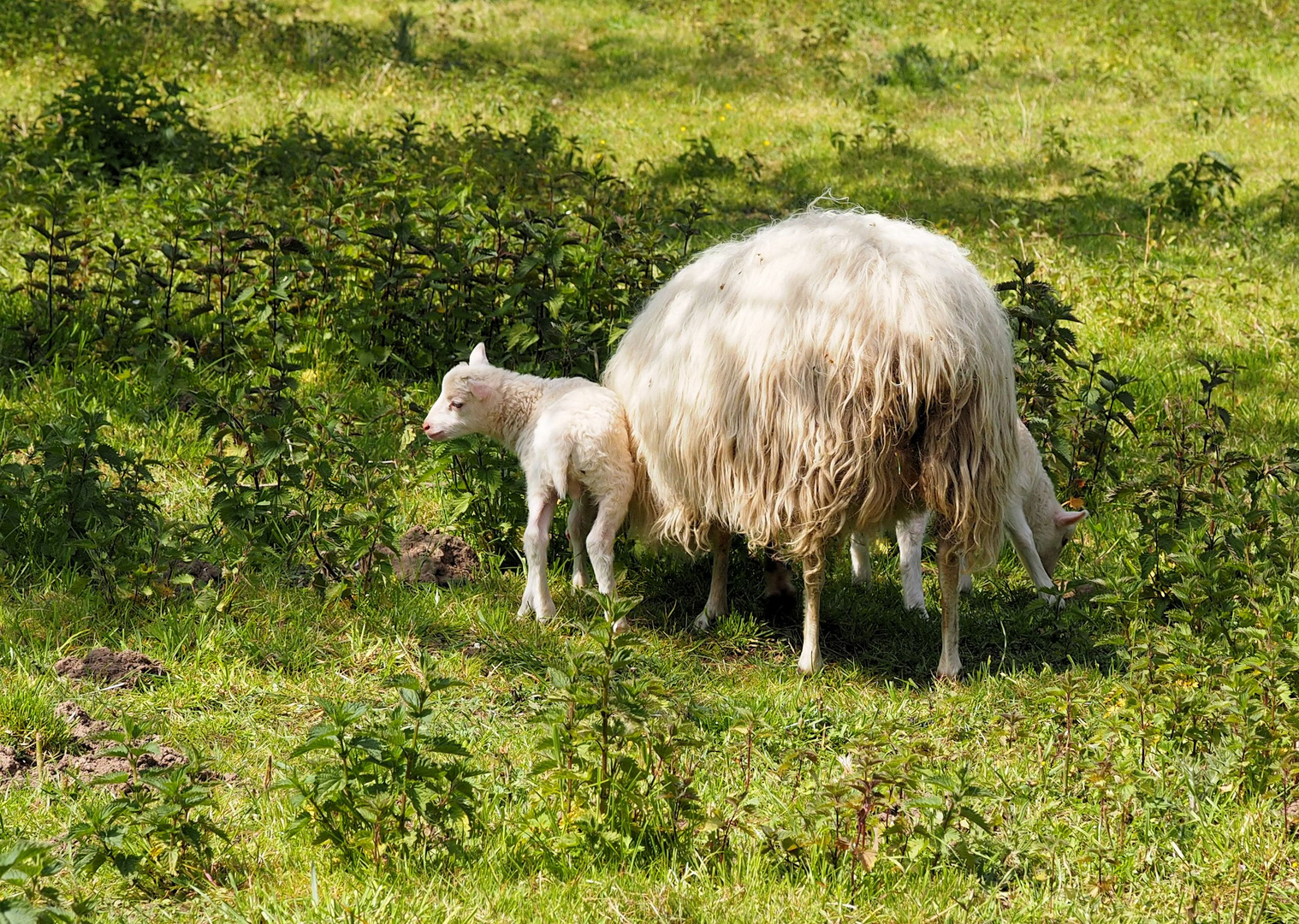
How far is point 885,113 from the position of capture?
12859 mm

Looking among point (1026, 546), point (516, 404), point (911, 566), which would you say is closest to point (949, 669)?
point (911, 566)

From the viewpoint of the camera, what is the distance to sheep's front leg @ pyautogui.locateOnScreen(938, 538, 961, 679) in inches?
180

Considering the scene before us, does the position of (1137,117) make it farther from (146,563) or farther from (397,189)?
(146,563)

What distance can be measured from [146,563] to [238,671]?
654 mm

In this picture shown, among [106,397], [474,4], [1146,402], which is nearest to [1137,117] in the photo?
[1146,402]

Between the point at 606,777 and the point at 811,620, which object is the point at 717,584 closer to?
the point at 811,620

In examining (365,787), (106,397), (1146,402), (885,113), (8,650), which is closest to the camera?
(365,787)

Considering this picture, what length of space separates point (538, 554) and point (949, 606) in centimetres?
148

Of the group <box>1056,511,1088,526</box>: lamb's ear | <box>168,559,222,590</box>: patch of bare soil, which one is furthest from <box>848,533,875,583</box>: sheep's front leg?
<box>168,559,222,590</box>: patch of bare soil

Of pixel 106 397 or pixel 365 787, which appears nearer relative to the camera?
pixel 365 787

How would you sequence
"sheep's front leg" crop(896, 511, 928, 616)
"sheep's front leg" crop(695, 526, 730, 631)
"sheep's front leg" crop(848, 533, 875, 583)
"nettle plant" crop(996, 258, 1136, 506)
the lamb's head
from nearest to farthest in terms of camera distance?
1. "sheep's front leg" crop(695, 526, 730, 631)
2. "sheep's front leg" crop(896, 511, 928, 616)
3. the lamb's head
4. "sheep's front leg" crop(848, 533, 875, 583)
5. "nettle plant" crop(996, 258, 1136, 506)

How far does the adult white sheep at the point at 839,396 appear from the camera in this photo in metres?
4.31

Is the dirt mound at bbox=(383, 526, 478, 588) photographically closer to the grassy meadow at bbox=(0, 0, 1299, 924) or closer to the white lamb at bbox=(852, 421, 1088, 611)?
the grassy meadow at bbox=(0, 0, 1299, 924)

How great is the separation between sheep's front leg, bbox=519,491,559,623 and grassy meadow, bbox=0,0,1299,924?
107 millimetres
